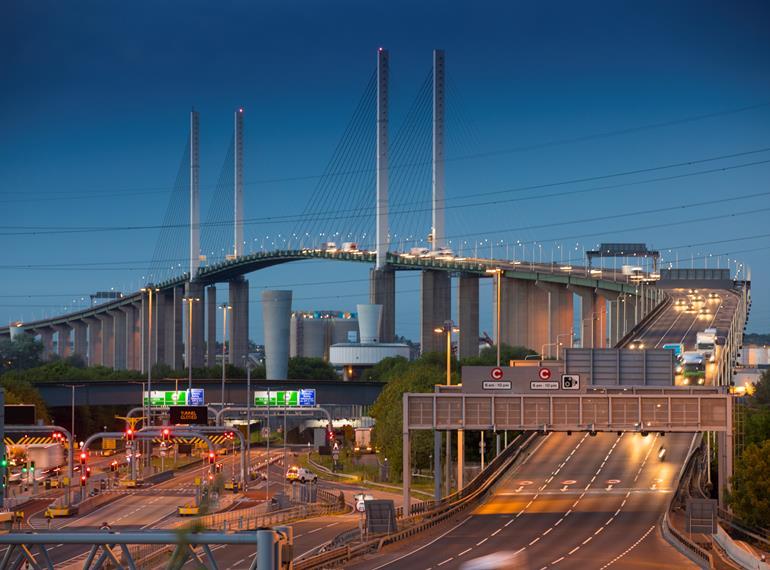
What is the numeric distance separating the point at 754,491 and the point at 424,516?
1192 cm

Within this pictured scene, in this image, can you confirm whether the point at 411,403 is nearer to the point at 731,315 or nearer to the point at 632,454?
the point at 632,454

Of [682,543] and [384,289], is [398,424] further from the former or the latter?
[384,289]

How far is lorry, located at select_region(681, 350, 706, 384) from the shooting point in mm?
94812

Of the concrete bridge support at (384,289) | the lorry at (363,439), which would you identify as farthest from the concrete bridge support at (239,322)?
the lorry at (363,439)

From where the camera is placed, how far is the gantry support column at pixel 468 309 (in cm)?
15050

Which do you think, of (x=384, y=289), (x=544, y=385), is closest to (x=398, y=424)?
(x=544, y=385)

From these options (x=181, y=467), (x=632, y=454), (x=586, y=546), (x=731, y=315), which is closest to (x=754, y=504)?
(x=586, y=546)

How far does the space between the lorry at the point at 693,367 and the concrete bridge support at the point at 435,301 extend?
178 ft

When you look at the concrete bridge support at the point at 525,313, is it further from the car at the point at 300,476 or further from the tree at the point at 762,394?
the car at the point at 300,476

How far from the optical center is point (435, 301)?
155 m

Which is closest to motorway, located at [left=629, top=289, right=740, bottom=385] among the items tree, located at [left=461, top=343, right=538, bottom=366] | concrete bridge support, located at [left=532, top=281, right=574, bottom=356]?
concrete bridge support, located at [left=532, top=281, right=574, bottom=356]

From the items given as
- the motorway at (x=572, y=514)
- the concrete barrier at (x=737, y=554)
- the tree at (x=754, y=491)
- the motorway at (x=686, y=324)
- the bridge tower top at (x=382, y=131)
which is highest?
the bridge tower top at (x=382, y=131)

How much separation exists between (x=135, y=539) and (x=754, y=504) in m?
42.4

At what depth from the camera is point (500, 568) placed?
36.2m
